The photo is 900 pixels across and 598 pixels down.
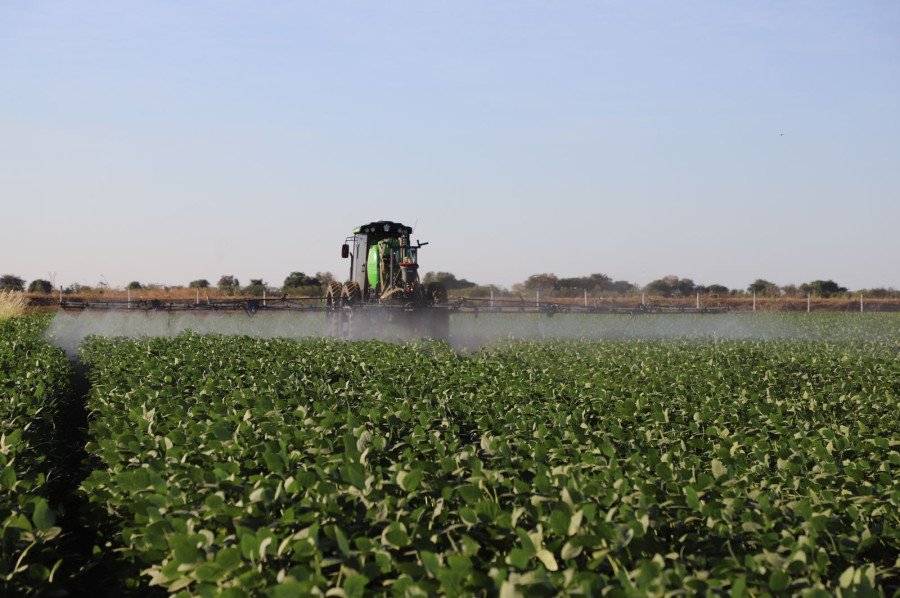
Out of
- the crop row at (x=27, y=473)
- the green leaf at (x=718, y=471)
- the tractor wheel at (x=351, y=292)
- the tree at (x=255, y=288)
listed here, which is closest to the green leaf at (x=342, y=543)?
the crop row at (x=27, y=473)

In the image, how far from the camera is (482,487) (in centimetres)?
453

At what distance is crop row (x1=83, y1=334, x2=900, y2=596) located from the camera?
367 centimetres

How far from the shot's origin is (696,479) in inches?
197

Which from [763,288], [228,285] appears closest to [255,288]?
[228,285]

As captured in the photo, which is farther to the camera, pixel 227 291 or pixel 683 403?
pixel 227 291

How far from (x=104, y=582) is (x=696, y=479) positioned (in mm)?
3831

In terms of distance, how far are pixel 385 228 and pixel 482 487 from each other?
2424 cm

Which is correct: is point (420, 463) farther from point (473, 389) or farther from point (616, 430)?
point (473, 389)

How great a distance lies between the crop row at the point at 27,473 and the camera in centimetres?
425

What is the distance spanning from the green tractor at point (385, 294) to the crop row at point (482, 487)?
1599 centimetres

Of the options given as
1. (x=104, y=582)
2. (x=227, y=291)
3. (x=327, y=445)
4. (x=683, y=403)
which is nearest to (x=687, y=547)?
(x=327, y=445)

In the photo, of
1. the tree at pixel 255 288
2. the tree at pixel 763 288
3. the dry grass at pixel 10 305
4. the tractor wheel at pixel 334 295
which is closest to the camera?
the tractor wheel at pixel 334 295

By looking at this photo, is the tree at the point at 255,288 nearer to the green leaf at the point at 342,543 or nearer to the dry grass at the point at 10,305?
the dry grass at the point at 10,305

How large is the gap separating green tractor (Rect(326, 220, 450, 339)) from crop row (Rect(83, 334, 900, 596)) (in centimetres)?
1599
